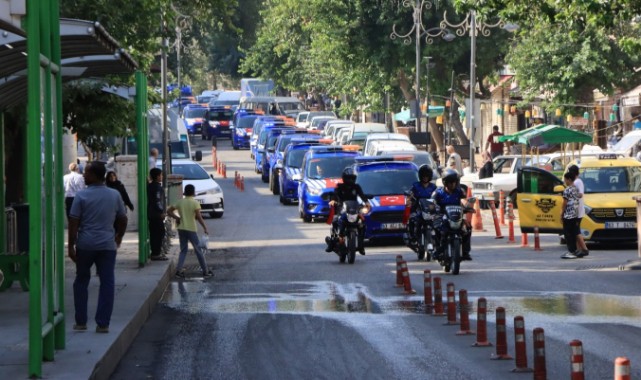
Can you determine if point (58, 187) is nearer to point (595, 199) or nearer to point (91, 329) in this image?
point (91, 329)

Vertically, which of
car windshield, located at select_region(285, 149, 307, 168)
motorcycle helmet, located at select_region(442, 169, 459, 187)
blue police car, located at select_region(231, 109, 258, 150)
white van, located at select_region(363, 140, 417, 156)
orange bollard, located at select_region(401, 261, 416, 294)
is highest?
blue police car, located at select_region(231, 109, 258, 150)

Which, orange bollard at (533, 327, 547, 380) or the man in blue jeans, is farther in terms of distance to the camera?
the man in blue jeans

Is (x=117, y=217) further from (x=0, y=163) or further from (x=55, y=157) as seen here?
(x=0, y=163)

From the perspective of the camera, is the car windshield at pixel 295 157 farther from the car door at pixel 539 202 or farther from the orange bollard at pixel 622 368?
the orange bollard at pixel 622 368

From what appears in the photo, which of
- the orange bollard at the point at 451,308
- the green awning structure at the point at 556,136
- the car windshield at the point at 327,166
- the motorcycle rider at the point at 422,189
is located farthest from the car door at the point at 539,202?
the orange bollard at the point at 451,308

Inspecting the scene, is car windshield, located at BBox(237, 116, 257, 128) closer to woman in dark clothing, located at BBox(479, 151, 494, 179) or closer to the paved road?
woman in dark clothing, located at BBox(479, 151, 494, 179)

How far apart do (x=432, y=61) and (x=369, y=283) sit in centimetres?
4254

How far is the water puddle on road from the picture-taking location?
16.9 metres

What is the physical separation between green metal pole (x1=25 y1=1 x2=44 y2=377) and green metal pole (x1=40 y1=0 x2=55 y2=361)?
344 mm

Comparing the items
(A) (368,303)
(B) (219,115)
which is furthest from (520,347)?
(B) (219,115)

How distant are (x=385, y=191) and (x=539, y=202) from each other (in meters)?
3.22

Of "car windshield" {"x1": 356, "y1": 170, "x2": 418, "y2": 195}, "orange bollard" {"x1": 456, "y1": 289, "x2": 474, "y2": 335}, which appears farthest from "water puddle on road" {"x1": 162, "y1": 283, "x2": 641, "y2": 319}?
"car windshield" {"x1": 356, "y1": 170, "x2": 418, "y2": 195}

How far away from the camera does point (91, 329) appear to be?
1438 cm

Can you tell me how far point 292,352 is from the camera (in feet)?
44.9
